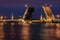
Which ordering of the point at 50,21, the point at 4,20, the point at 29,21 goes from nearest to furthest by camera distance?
the point at 29,21 → the point at 50,21 → the point at 4,20

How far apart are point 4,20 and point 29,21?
1186 inches

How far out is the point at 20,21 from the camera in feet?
565

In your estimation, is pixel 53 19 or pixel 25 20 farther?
pixel 53 19

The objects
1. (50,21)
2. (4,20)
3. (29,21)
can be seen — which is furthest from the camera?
(4,20)

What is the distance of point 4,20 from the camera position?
182m

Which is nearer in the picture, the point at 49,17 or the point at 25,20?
the point at 25,20

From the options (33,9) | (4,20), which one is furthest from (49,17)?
(4,20)

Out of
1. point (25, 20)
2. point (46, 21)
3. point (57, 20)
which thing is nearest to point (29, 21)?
point (25, 20)

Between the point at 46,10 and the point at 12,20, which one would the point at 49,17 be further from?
the point at 12,20

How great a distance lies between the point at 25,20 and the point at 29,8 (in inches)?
388

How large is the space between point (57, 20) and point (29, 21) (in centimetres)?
2607

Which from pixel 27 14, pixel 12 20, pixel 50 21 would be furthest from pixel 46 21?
pixel 12 20

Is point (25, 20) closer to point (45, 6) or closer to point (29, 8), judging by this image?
A: point (29, 8)

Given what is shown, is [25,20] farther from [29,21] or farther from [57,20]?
[57,20]
